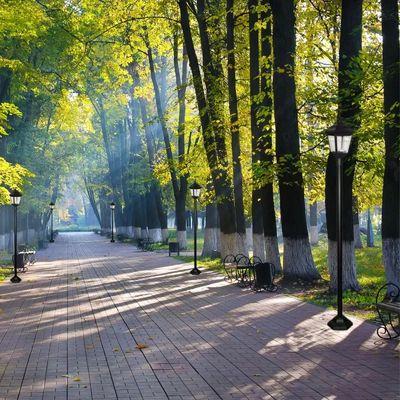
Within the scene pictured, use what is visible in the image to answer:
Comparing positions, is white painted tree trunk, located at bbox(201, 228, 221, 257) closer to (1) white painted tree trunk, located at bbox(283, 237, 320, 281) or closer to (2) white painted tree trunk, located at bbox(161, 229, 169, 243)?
(1) white painted tree trunk, located at bbox(283, 237, 320, 281)

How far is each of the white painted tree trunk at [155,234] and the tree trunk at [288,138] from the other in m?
27.8

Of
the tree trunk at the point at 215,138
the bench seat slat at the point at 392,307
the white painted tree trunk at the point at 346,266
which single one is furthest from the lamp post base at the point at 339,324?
the tree trunk at the point at 215,138

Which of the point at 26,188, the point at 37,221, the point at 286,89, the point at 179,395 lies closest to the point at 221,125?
the point at 286,89

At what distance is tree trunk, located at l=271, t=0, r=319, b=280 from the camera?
1736 centimetres

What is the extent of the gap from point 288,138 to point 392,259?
16.3ft

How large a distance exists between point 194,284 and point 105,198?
5244 cm

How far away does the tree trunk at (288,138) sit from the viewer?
17359mm

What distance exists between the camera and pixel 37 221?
63.2 m

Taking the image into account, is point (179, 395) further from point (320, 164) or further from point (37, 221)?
point (37, 221)

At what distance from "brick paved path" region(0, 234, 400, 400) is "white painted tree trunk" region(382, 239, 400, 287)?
1.66 m

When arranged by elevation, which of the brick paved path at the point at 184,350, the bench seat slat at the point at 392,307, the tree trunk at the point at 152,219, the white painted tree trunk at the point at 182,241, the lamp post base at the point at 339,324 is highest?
the tree trunk at the point at 152,219

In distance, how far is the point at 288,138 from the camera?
17.5m

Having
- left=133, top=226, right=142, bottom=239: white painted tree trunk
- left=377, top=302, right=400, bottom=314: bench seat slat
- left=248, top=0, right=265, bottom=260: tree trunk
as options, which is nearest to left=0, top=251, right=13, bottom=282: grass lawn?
left=248, top=0, right=265, bottom=260: tree trunk

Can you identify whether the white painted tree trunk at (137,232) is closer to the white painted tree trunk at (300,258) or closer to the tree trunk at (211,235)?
the tree trunk at (211,235)
